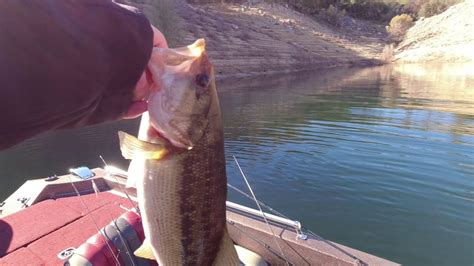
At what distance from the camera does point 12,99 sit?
1.30m

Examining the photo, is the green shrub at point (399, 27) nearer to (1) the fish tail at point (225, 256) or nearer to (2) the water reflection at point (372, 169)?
(2) the water reflection at point (372, 169)

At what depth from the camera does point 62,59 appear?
1.40m

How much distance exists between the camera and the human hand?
6.46 ft

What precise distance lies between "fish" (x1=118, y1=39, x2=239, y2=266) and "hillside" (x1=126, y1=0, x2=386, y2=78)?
40.2 m

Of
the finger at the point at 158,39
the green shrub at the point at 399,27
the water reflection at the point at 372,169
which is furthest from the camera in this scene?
the green shrub at the point at 399,27

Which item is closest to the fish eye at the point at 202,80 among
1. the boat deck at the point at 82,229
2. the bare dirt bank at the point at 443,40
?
the boat deck at the point at 82,229

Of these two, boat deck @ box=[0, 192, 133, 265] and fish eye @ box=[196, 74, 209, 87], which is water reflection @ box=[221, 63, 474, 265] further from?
fish eye @ box=[196, 74, 209, 87]

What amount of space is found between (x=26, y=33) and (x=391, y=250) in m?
8.61

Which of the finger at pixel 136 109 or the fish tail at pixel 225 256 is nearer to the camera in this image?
the finger at pixel 136 109

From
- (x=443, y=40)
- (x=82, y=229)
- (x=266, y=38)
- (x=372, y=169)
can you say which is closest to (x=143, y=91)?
(x=82, y=229)

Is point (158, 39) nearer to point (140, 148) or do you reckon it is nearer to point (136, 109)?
point (136, 109)

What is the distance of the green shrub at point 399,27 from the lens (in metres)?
75.2

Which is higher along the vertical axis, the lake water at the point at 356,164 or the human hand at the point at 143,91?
the human hand at the point at 143,91

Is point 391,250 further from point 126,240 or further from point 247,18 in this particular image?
point 247,18
